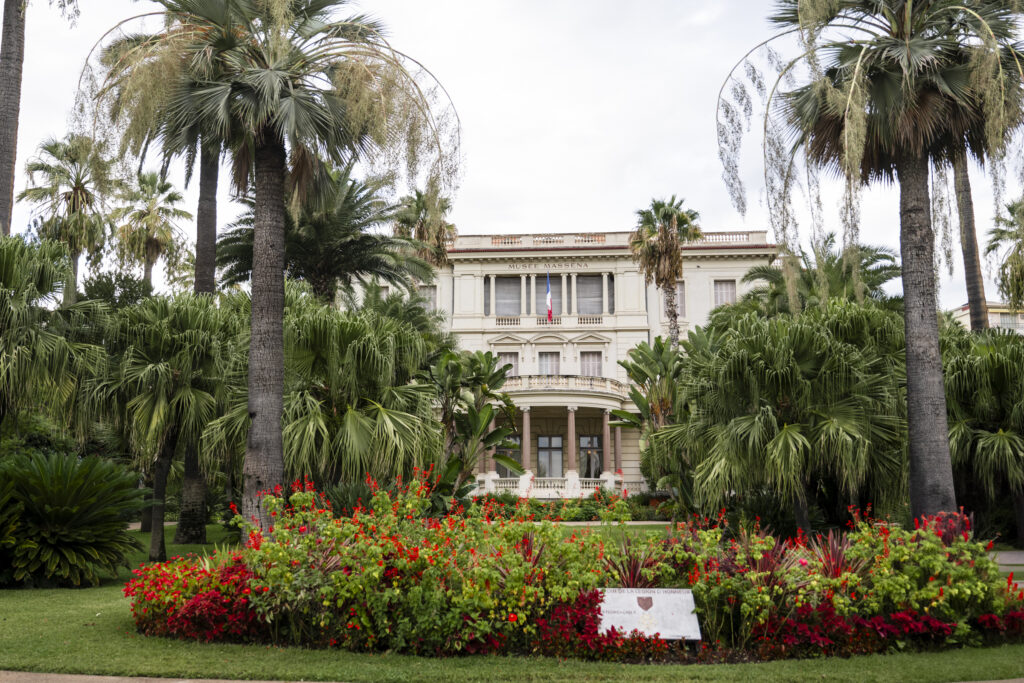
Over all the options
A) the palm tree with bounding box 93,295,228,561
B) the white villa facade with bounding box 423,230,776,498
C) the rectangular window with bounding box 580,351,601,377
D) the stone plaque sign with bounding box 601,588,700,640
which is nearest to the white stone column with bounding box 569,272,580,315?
the white villa facade with bounding box 423,230,776,498

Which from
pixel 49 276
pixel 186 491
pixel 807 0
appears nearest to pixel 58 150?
pixel 186 491

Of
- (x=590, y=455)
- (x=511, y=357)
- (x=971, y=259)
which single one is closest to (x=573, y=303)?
(x=511, y=357)

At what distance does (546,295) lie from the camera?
43.0 meters

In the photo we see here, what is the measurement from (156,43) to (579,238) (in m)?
33.1

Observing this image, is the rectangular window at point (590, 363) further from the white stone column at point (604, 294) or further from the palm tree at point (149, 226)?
the palm tree at point (149, 226)

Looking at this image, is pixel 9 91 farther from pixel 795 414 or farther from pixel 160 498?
pixel 795 414

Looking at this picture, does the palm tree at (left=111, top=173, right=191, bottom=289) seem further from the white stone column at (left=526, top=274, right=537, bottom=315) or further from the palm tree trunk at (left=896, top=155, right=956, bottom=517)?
the palm tree trunk at (left=896, top=155, right=956, bottom=517)

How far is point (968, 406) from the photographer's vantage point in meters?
17.0

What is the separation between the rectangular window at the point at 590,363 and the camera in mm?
41656

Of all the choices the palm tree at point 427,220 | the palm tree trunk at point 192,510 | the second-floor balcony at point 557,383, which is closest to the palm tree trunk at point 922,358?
the palm tree at point 427,220

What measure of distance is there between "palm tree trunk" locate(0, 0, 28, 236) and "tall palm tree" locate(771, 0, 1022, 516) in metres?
12.9

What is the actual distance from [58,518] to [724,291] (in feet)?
114

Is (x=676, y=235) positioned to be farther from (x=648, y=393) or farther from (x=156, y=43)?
(x=156, y=43)

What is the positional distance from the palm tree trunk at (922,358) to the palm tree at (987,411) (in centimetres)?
572
